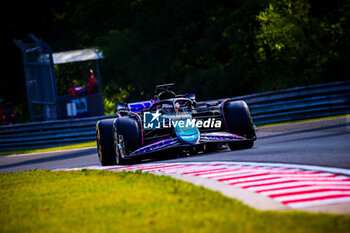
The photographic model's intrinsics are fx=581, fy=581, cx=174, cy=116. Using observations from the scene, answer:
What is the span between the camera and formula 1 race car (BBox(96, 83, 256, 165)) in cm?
1064

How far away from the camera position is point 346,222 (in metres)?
4.84

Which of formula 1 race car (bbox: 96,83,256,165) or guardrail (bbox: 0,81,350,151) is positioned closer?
formula 1 race car (bbox: 96,83,256,165)

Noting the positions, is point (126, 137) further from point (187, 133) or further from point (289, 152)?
point (289, 152)

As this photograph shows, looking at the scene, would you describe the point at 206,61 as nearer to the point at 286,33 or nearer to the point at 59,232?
the point at 286,33

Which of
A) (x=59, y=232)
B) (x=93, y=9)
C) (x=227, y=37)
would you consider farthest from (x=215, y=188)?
(x=93, y=9)

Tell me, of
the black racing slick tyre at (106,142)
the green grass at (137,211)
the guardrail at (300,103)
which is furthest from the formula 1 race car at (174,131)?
the guardrail at (300,103)

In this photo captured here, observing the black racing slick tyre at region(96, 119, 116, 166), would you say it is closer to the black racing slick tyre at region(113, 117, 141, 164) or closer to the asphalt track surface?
the black racing slick tyre at region(113, 117, 141, 164)

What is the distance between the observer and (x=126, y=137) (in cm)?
1083

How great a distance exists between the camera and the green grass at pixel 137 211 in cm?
500

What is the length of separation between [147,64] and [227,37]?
5.21 metres

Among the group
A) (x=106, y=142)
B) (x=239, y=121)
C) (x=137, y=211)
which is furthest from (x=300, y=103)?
(x=137, y=211)

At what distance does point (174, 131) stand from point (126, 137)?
2.96 ft

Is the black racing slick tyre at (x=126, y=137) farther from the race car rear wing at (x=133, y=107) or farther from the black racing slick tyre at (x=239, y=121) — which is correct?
the race car rear wing at (x=133, y=107)

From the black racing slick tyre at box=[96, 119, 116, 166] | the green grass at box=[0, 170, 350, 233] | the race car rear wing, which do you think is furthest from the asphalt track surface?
the green grass at box=[0, 170, 350, 233]
